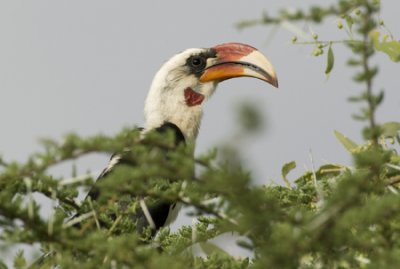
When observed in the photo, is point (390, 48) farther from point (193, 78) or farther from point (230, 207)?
point (193, 78)

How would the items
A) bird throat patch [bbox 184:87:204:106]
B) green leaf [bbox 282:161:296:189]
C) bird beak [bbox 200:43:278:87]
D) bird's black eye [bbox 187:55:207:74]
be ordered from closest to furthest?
green leaf [bbox 282:161:296:189] < bird beak [bbox 200:43:278:87] < bird throat patch [bbox 184:87:204:106] < bird's black eye [bbox 187:55:207:74]

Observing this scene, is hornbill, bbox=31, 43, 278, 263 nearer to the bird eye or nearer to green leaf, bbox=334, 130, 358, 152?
the bird eye

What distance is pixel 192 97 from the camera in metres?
5.09

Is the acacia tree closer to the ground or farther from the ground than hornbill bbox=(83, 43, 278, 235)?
farther from the ground

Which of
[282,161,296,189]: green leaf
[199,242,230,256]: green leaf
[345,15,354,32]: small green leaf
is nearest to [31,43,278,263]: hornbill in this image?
[282,161,296,189]: green leaf

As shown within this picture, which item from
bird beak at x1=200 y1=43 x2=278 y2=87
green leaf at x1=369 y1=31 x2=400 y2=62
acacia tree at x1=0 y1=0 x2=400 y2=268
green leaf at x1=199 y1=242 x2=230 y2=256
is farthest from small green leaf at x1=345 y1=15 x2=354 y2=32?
bird beak at x1=200 y1=43 x2=278 y2=87

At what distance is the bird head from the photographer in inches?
187

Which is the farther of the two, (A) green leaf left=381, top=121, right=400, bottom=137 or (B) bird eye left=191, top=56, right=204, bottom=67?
(B) bird eye left=191, top=56, right=204, bottom=67

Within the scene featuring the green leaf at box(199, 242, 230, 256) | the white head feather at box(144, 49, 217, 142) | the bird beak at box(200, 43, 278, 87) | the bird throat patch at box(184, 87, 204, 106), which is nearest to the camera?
the green leaf at box(199, 242, 230, 256)

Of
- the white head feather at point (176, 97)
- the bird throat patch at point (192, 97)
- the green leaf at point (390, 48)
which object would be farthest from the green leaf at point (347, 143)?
the bird throat patch at point (192, 97)

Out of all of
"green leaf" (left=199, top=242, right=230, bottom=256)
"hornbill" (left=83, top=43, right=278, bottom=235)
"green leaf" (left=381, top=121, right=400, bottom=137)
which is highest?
"green leaf" (left=381, top=121, right=400, bottom=137)

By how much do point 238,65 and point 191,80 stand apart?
1.21 feet

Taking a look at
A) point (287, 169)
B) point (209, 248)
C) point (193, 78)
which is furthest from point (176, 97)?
point (209, 248)

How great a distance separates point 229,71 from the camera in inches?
199
